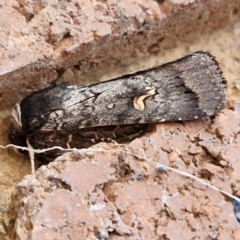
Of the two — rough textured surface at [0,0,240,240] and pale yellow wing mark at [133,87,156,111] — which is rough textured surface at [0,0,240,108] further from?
pale yellow wing mark at [133,87,156,111]

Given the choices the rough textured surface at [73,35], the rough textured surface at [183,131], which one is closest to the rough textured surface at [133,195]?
the rough textured surface at [183,131]

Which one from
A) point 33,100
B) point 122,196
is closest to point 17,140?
point 33,100

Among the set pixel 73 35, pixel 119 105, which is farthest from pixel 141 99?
pixel 73 35

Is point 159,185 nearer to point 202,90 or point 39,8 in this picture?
point 202,90

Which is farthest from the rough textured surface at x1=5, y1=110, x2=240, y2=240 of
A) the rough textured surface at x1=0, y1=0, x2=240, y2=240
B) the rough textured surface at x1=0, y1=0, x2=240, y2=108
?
the rough textured surface at x1=0, y1=0, x2=240, y2=108

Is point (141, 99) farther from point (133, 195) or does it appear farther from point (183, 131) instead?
point (133, 195)

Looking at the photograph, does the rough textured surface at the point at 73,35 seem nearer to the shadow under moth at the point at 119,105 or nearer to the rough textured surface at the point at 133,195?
the shadow under moth at the point at 119,105
